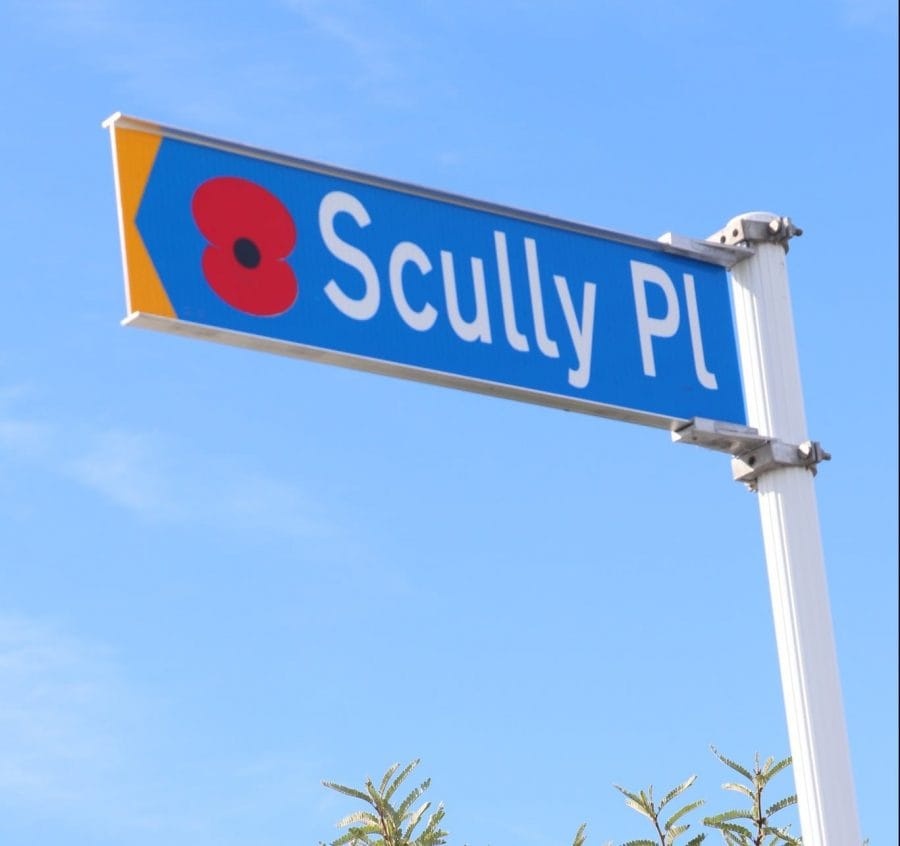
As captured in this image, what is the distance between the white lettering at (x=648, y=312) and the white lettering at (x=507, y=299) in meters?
0.41

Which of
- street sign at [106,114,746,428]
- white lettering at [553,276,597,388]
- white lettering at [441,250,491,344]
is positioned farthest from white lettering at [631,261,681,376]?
white lettering at [441,250,491,344]

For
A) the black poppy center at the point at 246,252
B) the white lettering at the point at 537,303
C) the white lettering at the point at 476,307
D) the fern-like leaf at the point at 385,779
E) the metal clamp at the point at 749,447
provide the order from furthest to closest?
the fern-like leaf at the point at 385,779 < the metal clamp at the point at 749,447 < the white lettering at the point at 537,303 < the white lettering at the point at 476,307 < the black poppy center at the point at 246,252

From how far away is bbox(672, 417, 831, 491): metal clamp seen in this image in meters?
5.35

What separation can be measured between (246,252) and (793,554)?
1.67 m

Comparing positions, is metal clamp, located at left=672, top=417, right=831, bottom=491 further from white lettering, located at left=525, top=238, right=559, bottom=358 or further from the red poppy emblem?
the red poppy emblem

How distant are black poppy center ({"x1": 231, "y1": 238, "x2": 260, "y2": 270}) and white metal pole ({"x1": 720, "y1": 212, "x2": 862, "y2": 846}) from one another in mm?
1507

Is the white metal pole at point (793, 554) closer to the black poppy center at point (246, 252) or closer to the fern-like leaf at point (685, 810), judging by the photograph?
the black poppy center at point (246, 252)

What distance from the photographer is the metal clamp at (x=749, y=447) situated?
535cm

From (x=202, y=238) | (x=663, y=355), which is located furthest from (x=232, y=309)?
(x=663, y=355)

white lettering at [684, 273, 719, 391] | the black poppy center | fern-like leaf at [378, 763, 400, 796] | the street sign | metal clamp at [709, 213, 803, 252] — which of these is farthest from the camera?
fern-like leaf at [378, 763, 400, 796]

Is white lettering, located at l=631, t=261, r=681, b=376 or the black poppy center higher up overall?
white lettering, located at l=631, t=261, r=681, b=376

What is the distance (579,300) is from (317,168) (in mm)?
805

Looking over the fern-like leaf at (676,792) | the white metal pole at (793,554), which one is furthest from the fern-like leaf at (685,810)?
the white metal pole at (793,554)

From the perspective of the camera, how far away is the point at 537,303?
17.1 ft
